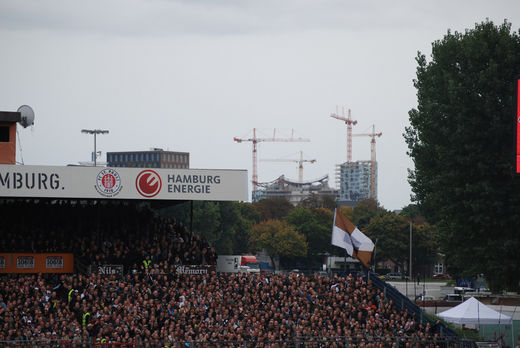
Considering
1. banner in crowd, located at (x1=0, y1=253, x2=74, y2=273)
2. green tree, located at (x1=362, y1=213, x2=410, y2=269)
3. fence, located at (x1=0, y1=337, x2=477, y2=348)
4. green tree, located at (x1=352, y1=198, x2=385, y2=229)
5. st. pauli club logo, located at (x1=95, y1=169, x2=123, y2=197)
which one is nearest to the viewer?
fence, located at (x1=0, y1=337, x2=477, y2=348)

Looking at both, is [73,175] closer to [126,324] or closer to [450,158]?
[126,324]

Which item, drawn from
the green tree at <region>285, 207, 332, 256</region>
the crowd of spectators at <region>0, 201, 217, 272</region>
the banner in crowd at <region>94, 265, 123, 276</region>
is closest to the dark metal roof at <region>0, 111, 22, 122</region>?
the crowd of spectators at <region>0, 201, 217, 272</region>

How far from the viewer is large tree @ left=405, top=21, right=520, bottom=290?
43.2 m

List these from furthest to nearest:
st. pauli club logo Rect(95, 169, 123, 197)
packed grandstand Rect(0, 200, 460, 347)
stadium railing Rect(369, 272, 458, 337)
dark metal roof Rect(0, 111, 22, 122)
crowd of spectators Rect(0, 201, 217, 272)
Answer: dark metal roof Rect(0, 111, 22, 122)
crowd of spectators Rect(0, 201, 217, 272)
st. pauli club logo Rect(95, 169, 123, 197)
stadium railing Rect(369, 272, 458, 337)
packed grandstand Rect(0, 200, 460, 347)

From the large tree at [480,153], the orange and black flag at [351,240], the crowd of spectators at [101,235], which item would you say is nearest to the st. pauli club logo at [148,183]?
the crowd of spectators at [101,235]

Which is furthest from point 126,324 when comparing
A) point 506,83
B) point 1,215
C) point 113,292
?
point 506,83

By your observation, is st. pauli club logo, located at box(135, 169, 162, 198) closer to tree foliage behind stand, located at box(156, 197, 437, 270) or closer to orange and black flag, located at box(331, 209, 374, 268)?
orange and black flag, located at box(331, 209, 374, 268)

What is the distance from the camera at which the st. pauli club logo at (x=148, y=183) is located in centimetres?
3744

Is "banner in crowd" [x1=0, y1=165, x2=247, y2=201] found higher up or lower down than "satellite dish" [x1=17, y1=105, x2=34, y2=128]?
lower down

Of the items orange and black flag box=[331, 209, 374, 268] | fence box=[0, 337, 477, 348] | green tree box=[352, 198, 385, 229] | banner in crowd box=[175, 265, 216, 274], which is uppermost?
green tree box=[352, 198, 385, 229]

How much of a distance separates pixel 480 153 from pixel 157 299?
776 inches

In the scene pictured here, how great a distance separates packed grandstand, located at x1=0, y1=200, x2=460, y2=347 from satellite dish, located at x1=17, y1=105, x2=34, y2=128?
403cm

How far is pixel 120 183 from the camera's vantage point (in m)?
37.2

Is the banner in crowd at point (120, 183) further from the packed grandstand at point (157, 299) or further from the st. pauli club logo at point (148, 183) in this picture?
the packed grandstand at point (157, 299)
